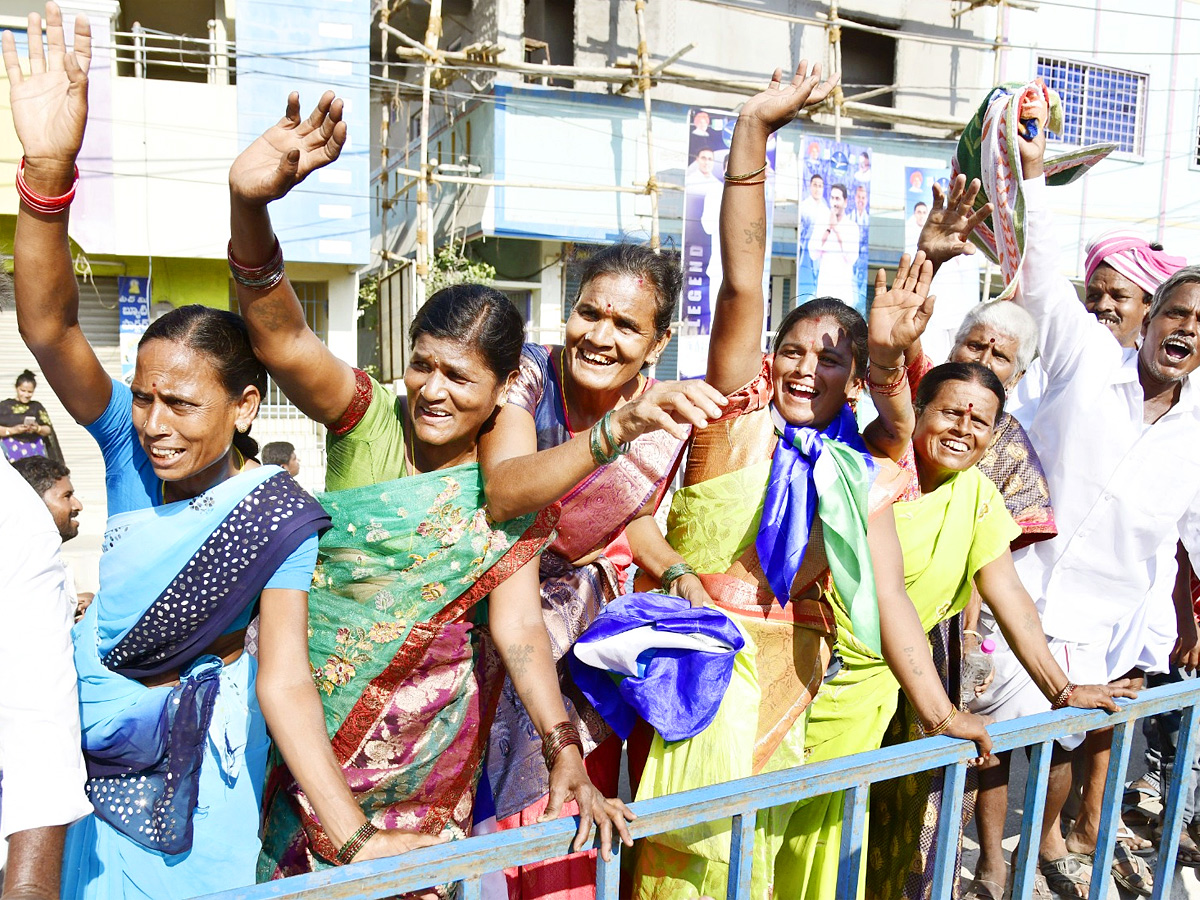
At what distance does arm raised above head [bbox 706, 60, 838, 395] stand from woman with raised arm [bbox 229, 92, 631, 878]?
1.51 ft

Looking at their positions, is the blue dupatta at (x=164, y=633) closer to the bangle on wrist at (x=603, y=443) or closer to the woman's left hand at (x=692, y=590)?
the bangle on wrist at (x=603, y=443)

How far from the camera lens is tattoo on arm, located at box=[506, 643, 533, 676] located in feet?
6.47

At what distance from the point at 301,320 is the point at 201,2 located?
1348 centimetres

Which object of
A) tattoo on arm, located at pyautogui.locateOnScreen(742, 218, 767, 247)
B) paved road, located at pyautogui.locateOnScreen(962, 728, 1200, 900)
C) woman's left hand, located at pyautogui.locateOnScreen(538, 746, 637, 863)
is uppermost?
tattoo on arm, located at pyautogui.locateOnScreen(742, 218, 767, 247)

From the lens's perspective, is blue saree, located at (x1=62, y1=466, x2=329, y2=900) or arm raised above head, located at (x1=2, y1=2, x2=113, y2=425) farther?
blue saree, located at (x1=62, y1=466, x2=329, y2=900)

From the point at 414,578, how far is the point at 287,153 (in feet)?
2.76

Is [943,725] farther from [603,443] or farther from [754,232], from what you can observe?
[754,232]

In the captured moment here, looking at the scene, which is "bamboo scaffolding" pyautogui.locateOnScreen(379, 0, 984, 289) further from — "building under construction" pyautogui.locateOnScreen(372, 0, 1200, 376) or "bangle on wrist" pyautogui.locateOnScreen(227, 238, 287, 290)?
"bangle on wrist" pyautogui.locateOnScreen(227, 238, 287, 290)

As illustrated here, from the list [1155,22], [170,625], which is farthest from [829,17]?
[170,625]

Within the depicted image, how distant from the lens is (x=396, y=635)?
1984 mm

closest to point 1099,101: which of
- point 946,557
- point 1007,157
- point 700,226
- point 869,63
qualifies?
point 869,63

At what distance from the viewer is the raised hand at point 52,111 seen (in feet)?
5.15

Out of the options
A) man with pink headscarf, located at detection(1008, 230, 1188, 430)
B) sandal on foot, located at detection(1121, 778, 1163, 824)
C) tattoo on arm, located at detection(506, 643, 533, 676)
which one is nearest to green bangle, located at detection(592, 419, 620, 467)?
tattoo on arm, located at detection(506, 643, 533, 676)

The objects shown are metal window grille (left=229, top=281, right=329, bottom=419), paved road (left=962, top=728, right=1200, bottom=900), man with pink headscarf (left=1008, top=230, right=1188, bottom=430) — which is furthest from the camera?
metal window grille (left=229, top=281, right=329, bottom=419)
